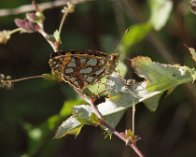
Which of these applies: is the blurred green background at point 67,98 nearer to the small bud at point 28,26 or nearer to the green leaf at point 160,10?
the green leaf at point 160,10

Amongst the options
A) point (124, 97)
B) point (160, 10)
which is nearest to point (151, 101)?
point (124, 97)

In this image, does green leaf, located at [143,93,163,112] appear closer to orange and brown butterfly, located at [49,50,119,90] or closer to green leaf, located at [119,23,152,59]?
orange and brown butterfly, located at [49,50,119,90]

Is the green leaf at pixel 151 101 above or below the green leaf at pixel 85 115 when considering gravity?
below

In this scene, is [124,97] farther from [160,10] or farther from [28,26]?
[160,10]

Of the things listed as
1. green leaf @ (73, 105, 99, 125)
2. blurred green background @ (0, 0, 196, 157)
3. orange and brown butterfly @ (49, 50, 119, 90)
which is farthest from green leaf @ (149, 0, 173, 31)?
green leaf @ (73, 105, 99, 125)

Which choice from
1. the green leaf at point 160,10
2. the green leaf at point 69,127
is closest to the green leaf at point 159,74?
the green leaf at point 69,127
